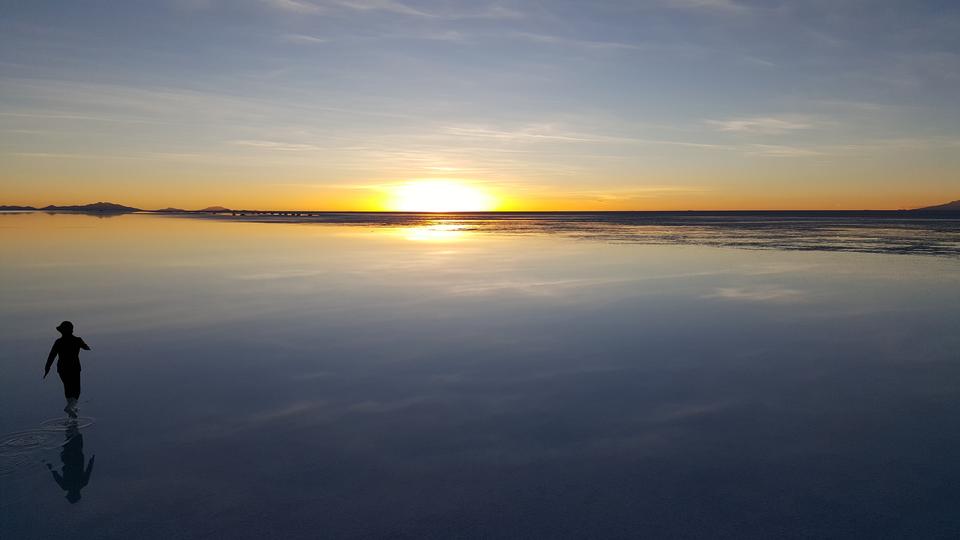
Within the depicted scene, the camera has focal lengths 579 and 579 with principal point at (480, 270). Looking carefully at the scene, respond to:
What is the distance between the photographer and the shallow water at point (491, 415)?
6.29 meters

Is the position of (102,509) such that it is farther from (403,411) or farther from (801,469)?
(801,469)

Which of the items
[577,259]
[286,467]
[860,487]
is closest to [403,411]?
[286,467]

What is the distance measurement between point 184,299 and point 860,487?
19.3 m

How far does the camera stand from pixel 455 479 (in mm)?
7027

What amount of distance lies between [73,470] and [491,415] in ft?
18.3

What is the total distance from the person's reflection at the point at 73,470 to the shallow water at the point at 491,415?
0.05 m

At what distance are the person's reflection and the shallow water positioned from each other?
5cm

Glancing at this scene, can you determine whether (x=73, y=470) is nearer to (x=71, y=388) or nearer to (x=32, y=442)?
(x=32, y=442)

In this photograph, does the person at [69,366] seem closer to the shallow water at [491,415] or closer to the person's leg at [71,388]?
the person's leg at [71,388]

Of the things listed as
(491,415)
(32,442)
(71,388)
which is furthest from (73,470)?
(491,415)

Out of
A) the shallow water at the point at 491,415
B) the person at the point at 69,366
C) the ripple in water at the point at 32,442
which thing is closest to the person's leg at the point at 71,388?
the person at the point at 69,366

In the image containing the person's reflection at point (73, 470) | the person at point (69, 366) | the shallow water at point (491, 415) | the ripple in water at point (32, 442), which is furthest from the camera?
the person at point (69, 366)

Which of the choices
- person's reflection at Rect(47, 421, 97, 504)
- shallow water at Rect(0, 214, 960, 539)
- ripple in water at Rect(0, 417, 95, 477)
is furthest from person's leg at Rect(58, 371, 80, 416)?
person's reflection at Rect(47, 421, 97, 504)

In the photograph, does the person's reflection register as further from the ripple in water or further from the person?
the person
